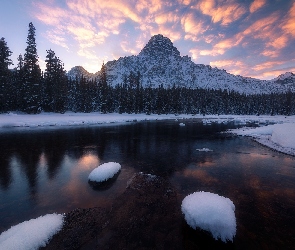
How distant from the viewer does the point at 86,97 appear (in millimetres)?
62500

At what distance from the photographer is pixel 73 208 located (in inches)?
257

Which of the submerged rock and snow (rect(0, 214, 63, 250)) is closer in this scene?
snow (rect(0, 214, 63, 250))

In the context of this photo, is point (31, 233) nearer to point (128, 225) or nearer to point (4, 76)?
point (128, 225)

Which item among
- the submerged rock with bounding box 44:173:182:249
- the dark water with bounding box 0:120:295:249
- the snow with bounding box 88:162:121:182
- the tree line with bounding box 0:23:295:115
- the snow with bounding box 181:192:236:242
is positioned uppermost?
the tree line with bounding box 0:23:295:115

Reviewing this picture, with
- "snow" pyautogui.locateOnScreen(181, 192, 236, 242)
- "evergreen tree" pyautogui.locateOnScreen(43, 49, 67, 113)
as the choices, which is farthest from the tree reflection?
"evergreen tree" pyautogui.locateOnScreen(43, 49, 67, 113)

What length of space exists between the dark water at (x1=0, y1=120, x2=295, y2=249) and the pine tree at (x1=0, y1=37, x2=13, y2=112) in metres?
29.0

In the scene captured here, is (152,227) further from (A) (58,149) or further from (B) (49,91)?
(B) (49,91)

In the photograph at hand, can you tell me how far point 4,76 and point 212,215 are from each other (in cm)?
4963

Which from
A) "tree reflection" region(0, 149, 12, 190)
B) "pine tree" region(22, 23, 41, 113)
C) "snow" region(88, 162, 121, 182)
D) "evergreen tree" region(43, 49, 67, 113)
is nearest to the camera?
"tree reflection" region(0, 149, 12, 190)

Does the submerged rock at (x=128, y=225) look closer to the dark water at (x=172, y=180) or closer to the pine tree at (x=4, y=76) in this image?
the dark water at (x=172, y=180)

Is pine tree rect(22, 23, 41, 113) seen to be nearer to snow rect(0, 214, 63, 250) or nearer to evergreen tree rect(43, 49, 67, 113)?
evergreen tree rect(43, 49, 67, 113)

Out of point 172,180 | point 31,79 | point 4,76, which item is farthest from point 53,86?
point 172,180

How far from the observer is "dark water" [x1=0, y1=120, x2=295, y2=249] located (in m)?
5.95

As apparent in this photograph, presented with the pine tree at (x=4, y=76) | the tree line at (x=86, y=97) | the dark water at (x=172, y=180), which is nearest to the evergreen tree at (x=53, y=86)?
the tree line at (x=86, y=97)
